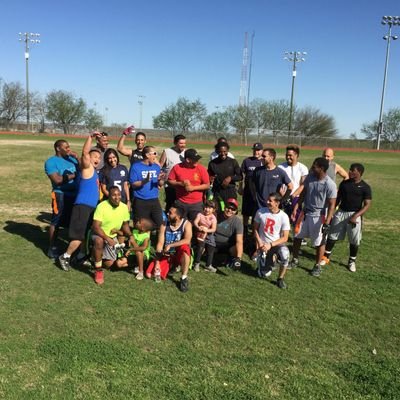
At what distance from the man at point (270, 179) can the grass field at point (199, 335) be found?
126cm

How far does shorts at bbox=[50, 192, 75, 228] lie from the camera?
634 centimetres

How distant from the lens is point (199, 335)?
4.19m

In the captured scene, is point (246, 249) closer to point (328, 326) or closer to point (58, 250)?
point (328, 326)

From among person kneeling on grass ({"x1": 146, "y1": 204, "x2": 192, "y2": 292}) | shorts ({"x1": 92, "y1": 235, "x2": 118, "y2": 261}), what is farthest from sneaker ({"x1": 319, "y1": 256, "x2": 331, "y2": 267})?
shorts ({"x1": 92, "y1": 235, "x2": 118, "y2": 261})

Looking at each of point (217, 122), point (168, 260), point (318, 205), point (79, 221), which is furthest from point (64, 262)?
point (217, 122)

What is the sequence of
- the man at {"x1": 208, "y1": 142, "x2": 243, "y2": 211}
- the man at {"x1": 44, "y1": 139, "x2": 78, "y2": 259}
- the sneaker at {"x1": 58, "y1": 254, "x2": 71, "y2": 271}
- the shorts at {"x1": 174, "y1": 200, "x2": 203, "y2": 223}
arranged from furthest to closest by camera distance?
the man at {"x1": 208, "y1": 142, "x2": 243, "y2": 211} → the man at {"x1": 44, "y1": 139, "x2": 78, "y2": 259} → the shorts at {"x1": 174, "y1": 200, "x2": 203, "y2": 223} → the sneaker at {"x1": 58, "y1": 254, "x2": 71, "y2": 271}

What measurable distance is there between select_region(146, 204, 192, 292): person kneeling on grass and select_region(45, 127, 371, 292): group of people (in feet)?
0.05

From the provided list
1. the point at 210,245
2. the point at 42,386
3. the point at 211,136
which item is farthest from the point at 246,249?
the point at 211,136

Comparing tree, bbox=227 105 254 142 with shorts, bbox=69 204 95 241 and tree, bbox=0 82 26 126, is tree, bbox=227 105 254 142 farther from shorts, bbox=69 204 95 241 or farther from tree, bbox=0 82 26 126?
shorts, bbox=69 204 95 241

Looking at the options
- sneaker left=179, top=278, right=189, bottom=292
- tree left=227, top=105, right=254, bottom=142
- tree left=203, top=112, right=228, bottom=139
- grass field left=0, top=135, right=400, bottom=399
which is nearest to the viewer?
grass field left=0, top=135, right=400, bottom=399

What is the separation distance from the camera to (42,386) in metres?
3.25

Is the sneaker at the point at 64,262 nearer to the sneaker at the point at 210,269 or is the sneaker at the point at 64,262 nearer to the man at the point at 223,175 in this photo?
the sneaker at the point at 210,269

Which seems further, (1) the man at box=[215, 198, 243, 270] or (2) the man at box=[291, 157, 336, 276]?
(1) the man at box=[215, 198, 243, 270]

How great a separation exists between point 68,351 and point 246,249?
4.10 meters
